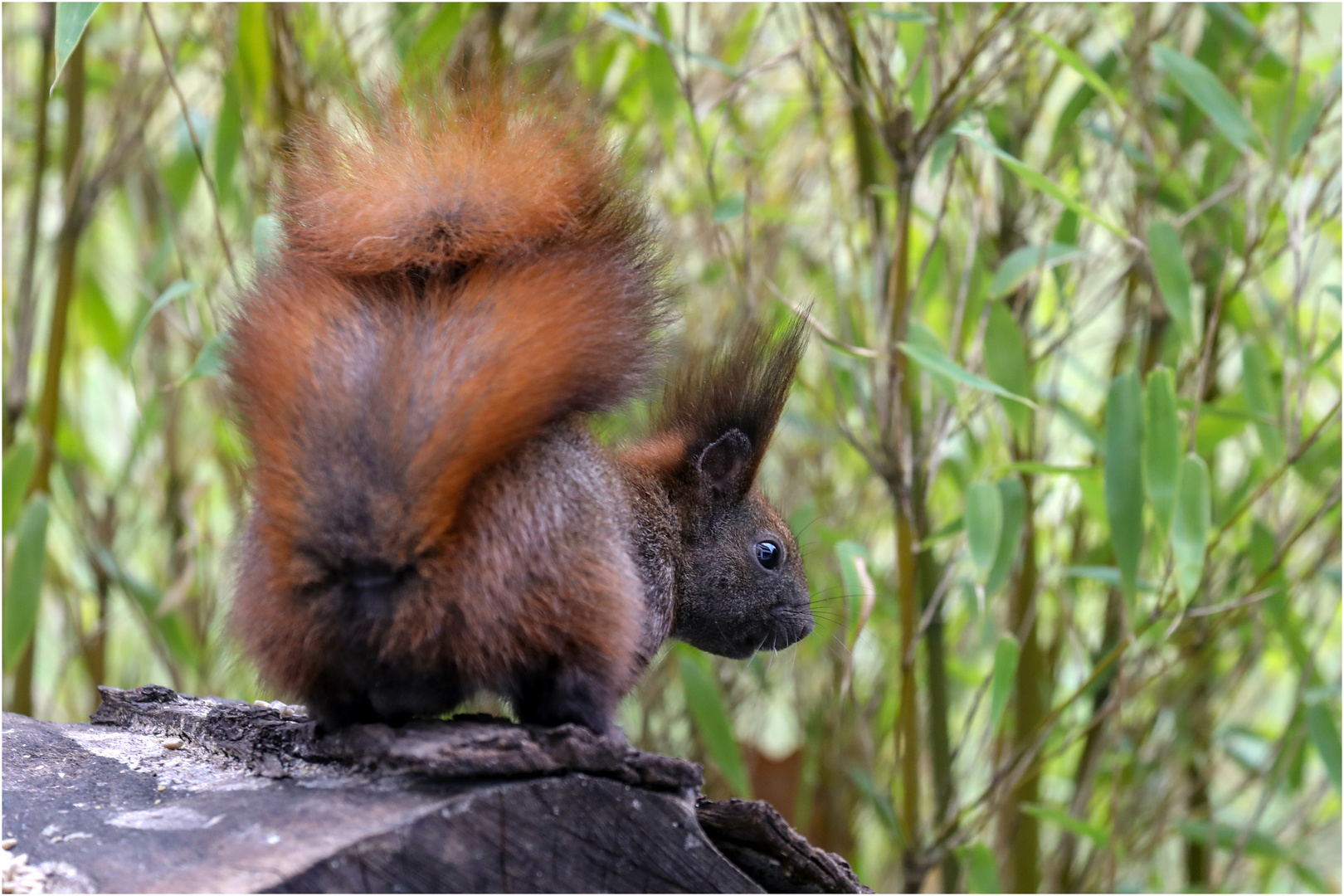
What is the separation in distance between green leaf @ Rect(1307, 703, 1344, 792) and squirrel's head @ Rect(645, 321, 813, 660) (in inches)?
38.2

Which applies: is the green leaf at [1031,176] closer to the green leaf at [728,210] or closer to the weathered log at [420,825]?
the green leaf at [728,210]

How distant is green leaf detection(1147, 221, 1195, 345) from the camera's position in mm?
1721

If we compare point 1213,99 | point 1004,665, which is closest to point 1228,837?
point 1004,665

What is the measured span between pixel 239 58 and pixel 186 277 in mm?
374

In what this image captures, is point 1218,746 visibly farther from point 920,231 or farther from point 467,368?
point 467,368

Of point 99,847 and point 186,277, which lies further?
point 186,277

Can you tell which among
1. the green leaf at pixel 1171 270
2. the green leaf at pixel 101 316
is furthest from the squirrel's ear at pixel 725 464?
the green leaf at pixel 101 316

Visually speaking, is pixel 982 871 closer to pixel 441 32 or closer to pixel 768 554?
pixel 768 554

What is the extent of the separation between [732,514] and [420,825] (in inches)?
24.5

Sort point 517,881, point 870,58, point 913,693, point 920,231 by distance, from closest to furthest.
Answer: point 517,881
point 913,693
point 870,58
point 920,231

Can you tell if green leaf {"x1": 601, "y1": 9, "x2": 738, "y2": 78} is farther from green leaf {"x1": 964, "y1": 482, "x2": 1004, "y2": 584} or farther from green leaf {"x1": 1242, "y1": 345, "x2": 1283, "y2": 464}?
green leaf {"x1": 1242, "y1": 345, "x2": 1283, "y2": 464}

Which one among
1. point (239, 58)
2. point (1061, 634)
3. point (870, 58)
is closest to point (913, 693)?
point (1061, 634)

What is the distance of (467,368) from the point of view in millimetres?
1060

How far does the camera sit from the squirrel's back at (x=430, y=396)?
40.7 inches
